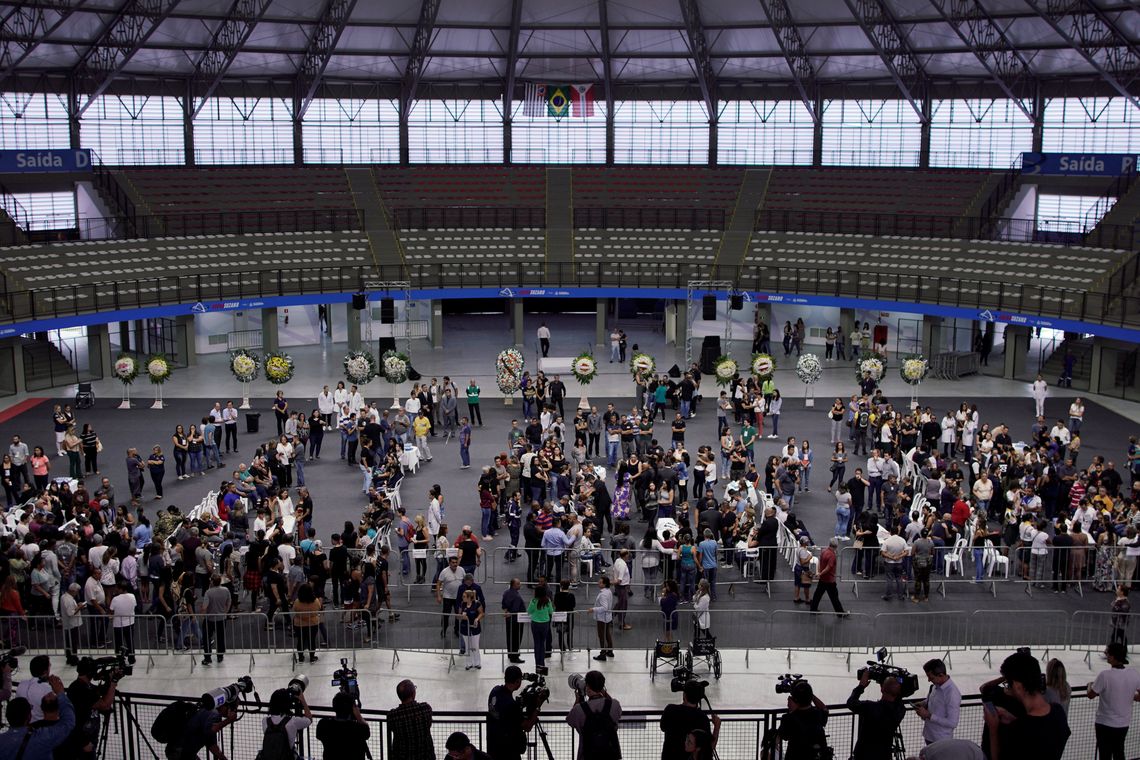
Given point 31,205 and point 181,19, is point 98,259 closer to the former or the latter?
point 31,205

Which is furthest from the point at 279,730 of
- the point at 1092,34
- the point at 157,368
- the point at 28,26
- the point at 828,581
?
the point at 1092,34

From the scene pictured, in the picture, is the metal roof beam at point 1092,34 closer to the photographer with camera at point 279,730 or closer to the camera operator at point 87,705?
the photographer with camera at point 279,730

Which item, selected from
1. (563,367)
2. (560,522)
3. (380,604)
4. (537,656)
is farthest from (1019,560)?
(563,367)

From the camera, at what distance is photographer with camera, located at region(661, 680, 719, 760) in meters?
12.0

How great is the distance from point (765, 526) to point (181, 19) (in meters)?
33.0

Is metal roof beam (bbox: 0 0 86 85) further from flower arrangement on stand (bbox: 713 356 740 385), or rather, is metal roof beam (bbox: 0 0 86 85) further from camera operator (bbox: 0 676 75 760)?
camera operator (bbox: 0 676 75 760)

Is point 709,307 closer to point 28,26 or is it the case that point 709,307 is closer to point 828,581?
point 828,581

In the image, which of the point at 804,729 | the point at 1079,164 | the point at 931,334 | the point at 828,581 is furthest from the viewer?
the point at 1079,164

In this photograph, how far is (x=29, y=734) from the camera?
38.4 feet

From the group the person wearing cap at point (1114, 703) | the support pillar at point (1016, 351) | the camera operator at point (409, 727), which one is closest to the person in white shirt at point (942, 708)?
the person wearing cap at point (1114, 703)

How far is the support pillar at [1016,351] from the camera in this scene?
43.0m

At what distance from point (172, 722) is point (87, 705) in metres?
1.10

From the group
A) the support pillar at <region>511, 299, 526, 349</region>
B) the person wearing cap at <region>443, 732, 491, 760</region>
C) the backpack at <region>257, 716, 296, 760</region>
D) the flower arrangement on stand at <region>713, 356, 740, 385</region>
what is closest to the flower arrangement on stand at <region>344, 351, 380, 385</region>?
the flower arrangement on stand at <region>713, 356, 740, 385</region>

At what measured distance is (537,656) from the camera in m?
18.3
